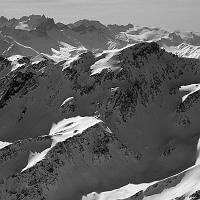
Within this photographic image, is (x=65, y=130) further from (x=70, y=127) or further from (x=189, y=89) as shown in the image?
(x=189, y=89)

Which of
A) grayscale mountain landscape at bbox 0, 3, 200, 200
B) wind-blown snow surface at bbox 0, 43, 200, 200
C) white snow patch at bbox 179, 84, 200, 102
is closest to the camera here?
grayscale mountain landscape at bbox 0, 3, 200, 200

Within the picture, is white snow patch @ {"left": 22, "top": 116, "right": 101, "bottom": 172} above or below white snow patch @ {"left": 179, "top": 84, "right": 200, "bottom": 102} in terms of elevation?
below

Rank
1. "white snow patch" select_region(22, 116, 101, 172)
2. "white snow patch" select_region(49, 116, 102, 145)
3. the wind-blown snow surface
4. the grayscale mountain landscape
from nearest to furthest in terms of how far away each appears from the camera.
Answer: the grayscale mountain landscape
the wind-blown snow surface
"white snow patch" select_region(22, 116, 101, 172)
"white snow patch" select_region(49, 116, 102, 145)

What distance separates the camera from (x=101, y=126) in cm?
15138

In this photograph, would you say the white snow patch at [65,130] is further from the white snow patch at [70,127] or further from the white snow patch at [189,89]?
the white snow patch at [189,89]

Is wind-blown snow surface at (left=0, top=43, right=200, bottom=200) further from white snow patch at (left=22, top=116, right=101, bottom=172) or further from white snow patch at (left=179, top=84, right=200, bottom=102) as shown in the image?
white snow patch at (left=179, top=84, right=200, bottom=102)

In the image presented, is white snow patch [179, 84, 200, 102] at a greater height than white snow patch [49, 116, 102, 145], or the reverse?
white snow patch [179, 84, 200, 102]

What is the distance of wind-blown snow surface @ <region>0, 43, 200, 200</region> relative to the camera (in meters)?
138

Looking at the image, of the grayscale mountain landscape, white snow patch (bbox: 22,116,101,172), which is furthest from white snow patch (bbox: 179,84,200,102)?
white snow patch (bbox: 22,116,101,172)

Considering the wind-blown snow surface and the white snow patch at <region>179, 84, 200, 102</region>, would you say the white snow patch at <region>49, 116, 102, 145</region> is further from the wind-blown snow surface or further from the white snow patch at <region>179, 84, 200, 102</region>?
the white snow patch at <region>179, 84, 200, 102</region>

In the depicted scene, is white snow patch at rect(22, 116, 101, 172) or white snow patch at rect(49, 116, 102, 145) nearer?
white snow patch at rect(22, 116, 101, 172)

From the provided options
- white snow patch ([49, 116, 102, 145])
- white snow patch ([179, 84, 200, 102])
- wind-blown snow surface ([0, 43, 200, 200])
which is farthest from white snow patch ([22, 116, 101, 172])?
white snow patch ([179, 84, 200, 102])

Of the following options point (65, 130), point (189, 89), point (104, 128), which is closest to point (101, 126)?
point (104, 128)

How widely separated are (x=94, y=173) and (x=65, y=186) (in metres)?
9.67
